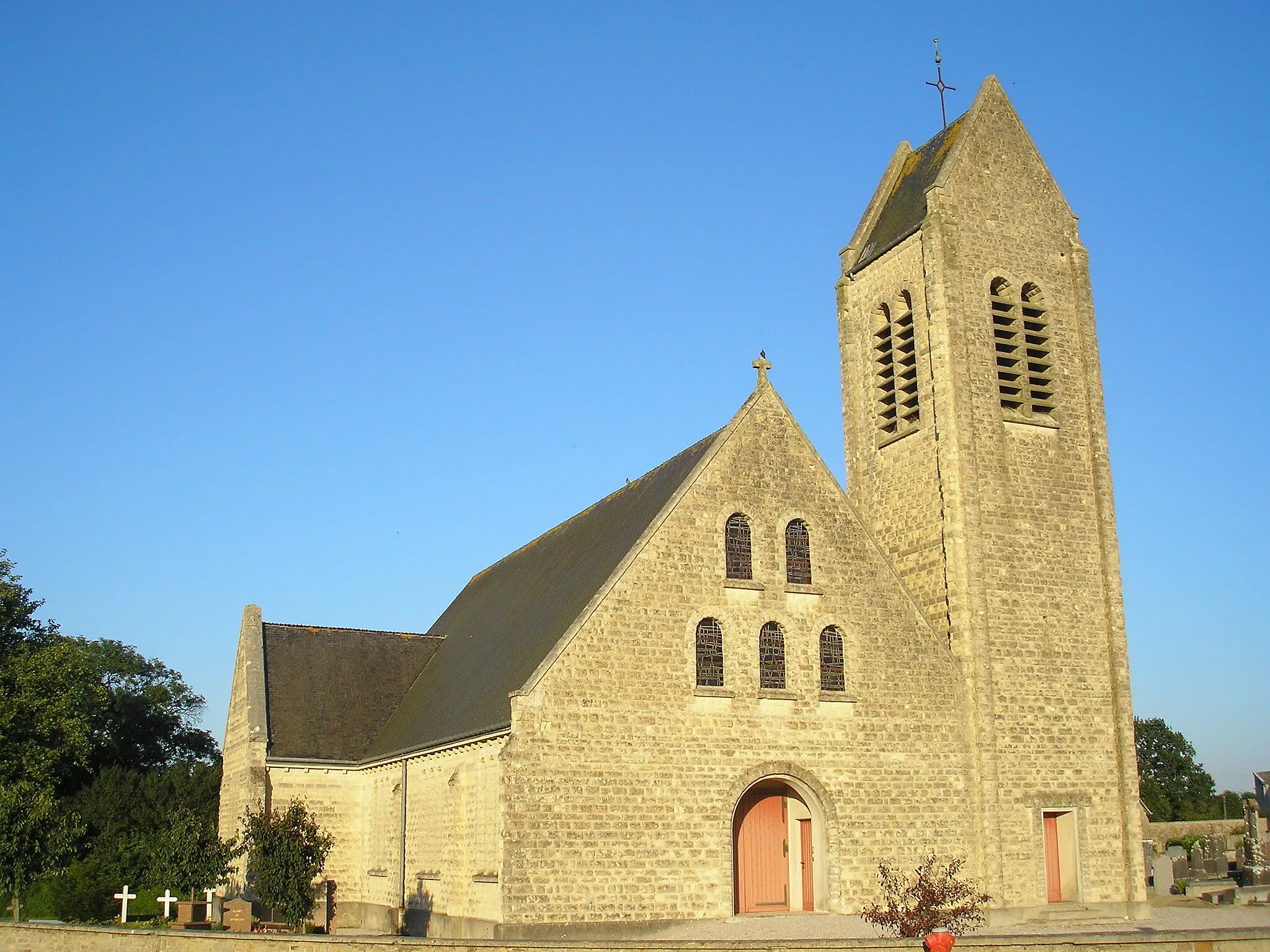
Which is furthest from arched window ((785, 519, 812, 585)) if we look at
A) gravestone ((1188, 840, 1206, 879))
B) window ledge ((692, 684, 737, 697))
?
gravestone ((1188, 840, 1206, 879))

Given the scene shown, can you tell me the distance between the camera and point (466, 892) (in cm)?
2384

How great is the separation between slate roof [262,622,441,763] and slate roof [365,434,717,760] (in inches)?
22.2

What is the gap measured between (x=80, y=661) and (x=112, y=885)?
13748 millimetres

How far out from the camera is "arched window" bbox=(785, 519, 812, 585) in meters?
25.8

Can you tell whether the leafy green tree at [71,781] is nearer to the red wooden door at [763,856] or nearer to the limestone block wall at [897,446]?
the red wooden door at [763,856]

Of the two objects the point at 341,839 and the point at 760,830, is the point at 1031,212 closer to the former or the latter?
the point at 760,830

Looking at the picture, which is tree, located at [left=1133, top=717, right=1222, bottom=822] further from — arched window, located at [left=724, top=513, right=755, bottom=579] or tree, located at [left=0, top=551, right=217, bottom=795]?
arched window, located at [left=724, top=513, right=755, bottom=579]

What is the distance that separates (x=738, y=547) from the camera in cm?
2538

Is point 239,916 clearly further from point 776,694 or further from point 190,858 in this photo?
point 776,694

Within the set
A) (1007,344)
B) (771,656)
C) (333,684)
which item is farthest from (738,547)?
(333,684)

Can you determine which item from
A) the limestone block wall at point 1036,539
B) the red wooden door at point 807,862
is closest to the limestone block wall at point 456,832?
the red wooden door at point 807,862

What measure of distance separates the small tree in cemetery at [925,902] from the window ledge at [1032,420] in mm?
9658

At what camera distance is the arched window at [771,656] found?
984 inches

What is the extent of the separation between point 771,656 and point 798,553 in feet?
7.22
